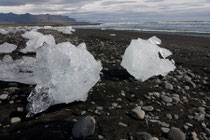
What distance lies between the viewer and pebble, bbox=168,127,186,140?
117 inches

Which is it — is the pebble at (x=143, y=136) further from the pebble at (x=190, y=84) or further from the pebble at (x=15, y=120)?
the pebble at (x=190, y=84)

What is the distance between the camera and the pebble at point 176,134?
2975 millimetres

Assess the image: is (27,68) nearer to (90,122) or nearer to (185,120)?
(90,122)

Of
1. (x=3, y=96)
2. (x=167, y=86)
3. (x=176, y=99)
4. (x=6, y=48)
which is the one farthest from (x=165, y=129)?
(x=6, y=48)

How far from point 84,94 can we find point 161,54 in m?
4.90

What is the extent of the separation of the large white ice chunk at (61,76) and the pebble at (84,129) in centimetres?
80

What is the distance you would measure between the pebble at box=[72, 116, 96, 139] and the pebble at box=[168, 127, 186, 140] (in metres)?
1.18

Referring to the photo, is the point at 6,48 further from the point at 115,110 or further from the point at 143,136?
the point at 143,136

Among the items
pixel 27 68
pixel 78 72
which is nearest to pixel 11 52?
pixel 27 68

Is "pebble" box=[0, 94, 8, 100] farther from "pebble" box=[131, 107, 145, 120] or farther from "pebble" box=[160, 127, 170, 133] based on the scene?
"pebble" box=[160, 127, 170, 133]

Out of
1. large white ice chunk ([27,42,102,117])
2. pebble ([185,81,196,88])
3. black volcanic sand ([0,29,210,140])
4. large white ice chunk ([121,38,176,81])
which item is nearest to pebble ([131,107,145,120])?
black volcanic sand ([0,29,210,140])

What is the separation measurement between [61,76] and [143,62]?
2600 mm

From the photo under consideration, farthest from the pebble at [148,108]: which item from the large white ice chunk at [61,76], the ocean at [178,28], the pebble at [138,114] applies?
the ocean at [178,28]

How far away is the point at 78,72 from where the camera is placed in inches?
154
